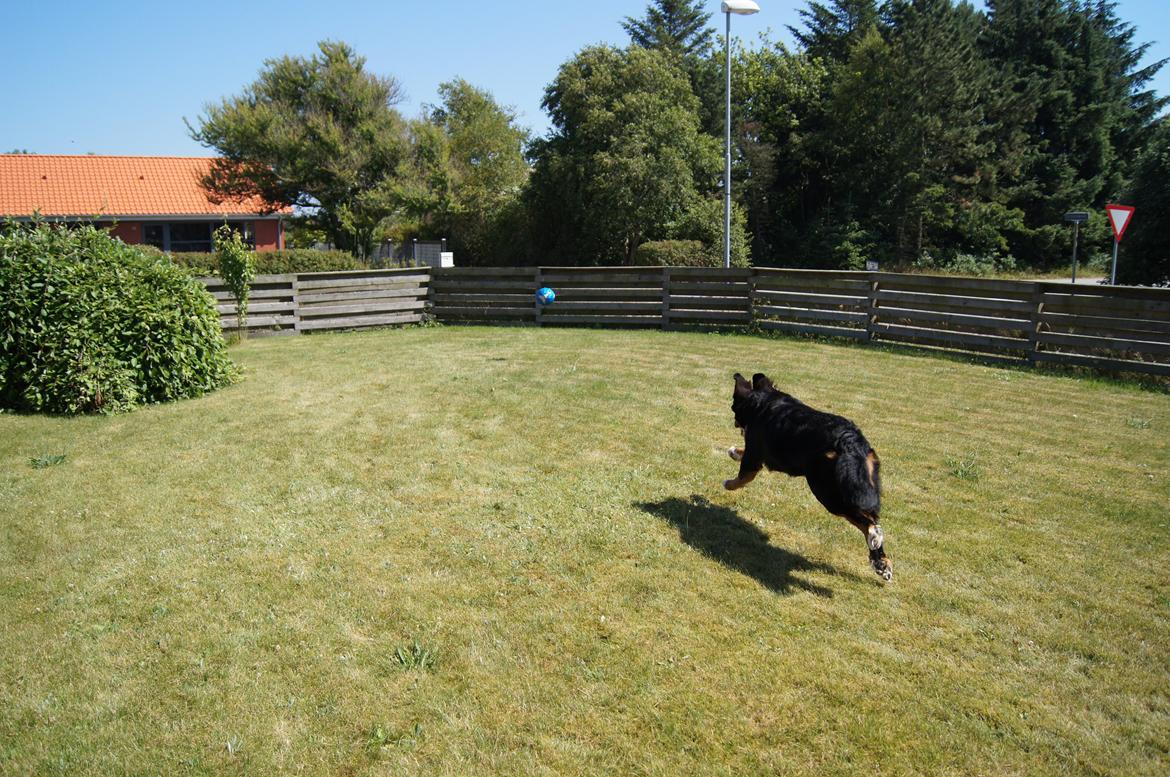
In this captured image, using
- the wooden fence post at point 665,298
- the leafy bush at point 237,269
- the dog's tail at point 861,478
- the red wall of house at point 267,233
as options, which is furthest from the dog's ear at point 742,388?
the red wall of house at point 267,233

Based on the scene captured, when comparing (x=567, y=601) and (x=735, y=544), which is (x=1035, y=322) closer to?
(x=735, y=544)

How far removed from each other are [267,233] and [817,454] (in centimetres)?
3963

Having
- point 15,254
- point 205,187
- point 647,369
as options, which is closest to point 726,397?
point 647,369

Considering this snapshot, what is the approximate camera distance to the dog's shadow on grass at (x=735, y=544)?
498cm

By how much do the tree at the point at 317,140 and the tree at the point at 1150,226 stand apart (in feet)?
88.8

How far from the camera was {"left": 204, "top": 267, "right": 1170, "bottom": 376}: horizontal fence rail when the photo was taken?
38.1 feet

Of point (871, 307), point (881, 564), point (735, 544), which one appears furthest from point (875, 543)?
point (871, 307)

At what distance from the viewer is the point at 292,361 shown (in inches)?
509

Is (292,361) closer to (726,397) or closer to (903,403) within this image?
(726,397)

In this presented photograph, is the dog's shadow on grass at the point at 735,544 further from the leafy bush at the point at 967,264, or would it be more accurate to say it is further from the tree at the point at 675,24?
the tree at the point at 675,24

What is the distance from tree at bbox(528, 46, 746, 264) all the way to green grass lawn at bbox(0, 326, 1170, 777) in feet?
73.0

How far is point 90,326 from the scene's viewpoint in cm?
906

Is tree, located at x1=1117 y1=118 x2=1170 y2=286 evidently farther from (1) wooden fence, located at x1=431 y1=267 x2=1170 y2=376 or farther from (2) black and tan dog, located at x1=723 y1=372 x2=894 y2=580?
(2) black and tan dog, located at x1=723 y1=372 x2=894 y2=580

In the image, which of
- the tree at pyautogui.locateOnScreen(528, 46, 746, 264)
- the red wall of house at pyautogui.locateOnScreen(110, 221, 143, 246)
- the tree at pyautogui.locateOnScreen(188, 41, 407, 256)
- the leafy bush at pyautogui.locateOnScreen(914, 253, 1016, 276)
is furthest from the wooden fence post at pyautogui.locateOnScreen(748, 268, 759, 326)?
the red wall of house at pyautogui.locateOnScreen(110, 221, 143, 246)
